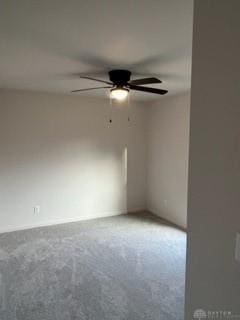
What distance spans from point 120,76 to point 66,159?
7.31 ft

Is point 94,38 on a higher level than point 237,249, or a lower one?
higher

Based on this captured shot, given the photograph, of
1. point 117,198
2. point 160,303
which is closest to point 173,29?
point 160,303

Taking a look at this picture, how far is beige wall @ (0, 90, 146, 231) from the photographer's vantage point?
4285 mm

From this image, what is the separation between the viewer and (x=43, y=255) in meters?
3.41

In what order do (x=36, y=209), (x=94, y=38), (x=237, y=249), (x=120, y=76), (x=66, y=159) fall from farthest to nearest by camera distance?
(x=66, y=159) < (x=36, y=209) < (x=120, y=76) < (x=94, y=38) < (x=237, y=249)

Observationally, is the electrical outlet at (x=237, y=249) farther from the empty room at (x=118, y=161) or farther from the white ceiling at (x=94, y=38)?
the white ceiling at (x=94, y=38)

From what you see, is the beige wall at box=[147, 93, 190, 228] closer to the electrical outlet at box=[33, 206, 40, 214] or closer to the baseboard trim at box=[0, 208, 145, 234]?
the baseboard trim at box=[0, 208, 145, 234]

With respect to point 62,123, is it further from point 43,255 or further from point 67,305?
point 67,305

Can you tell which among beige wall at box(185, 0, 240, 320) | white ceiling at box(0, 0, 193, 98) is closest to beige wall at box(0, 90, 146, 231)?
white ceiling at box(0, 0, 193, 98)

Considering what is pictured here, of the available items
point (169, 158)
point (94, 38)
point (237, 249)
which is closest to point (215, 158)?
point (237, 249)

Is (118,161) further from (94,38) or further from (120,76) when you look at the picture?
(94,38)

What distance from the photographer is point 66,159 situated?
4707mm

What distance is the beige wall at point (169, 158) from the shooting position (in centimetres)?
448

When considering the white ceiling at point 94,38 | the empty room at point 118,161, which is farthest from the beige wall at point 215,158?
the white ceiling at point 94,38
